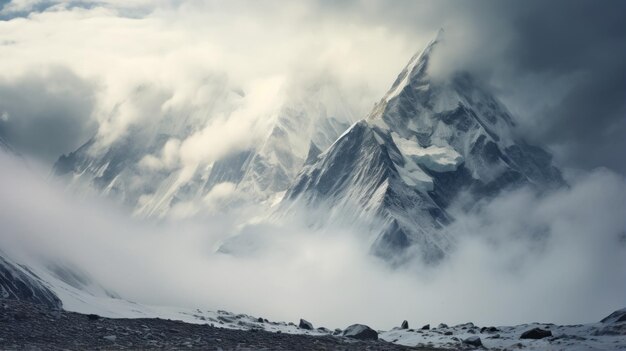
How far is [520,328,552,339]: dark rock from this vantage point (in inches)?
3379

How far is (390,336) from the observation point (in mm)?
106500

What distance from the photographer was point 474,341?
85.8m

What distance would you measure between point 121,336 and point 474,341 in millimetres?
33944

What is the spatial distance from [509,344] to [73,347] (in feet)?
130

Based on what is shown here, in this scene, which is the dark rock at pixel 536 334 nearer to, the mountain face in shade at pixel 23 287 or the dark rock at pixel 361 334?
the dark rock at pixel 361 334

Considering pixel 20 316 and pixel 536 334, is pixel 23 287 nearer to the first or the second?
pixel 20 316

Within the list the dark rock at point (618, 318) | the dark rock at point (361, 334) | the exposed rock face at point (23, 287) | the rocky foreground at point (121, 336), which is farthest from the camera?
the exposed rock face at point (23, 287)

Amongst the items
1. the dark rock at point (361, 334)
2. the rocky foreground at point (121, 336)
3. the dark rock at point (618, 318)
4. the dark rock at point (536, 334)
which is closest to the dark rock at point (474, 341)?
the dark rock at point (536, 334)

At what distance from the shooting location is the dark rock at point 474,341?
85125 millimetres

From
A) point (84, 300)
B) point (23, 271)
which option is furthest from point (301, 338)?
point (23, 271)

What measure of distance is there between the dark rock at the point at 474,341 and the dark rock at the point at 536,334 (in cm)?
424

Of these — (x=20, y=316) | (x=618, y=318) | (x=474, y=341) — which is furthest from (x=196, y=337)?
(x=618, y=318)

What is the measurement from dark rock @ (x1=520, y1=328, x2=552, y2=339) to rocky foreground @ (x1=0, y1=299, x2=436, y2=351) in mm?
14241

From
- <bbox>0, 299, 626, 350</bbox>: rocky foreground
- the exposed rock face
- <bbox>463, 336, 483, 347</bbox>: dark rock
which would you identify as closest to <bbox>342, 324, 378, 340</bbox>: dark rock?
<bbox>0, 299, 626, 350</bbox>: rocky foreground
